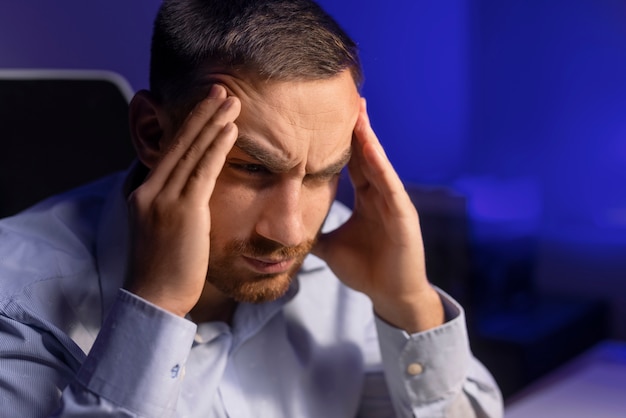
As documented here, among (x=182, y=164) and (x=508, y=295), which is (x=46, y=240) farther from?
(x=508, y=295)

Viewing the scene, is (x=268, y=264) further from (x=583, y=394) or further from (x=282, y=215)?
(x=583, y=394)

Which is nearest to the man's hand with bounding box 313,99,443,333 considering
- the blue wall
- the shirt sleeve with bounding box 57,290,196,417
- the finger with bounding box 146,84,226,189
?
the finger with bounding box 146,84,226,189

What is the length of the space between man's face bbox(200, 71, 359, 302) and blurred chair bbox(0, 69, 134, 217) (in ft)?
1.24

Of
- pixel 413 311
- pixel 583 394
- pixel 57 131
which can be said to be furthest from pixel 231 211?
pixel 583 394

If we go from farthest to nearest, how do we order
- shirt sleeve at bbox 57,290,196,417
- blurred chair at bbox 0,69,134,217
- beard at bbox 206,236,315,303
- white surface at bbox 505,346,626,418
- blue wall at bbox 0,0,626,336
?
1. blue wall at bbox 0,0,626,336
2. white surface at bbox 505,346,626,418
3. blurred chair at bbox 0,69,134,217
4. beard at bbox 206,236,315,303
5. shirt sleeve at bbox 57,290,196,417

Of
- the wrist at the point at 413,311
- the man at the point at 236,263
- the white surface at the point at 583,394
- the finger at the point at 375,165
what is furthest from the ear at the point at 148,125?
the white surface at the point at 583,394

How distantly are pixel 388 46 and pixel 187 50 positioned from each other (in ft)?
1.72

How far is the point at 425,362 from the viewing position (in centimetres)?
110

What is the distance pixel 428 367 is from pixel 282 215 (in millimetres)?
330

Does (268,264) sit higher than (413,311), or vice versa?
(268,264)

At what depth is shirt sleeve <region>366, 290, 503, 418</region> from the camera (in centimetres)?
110

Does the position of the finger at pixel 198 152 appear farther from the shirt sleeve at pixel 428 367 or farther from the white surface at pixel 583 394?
the white surface at pixel 583 394

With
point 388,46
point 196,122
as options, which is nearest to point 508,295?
point 388,46

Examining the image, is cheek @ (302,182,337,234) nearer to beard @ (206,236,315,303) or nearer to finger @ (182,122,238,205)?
beard @ (206,236,315,303)
